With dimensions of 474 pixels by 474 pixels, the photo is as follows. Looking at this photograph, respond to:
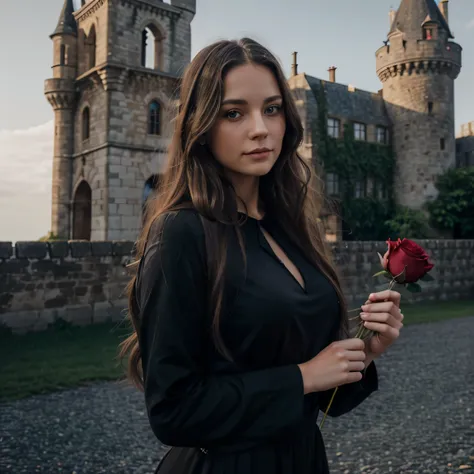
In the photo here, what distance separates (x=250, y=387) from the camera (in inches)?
53.4

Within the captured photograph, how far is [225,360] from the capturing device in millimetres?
1427

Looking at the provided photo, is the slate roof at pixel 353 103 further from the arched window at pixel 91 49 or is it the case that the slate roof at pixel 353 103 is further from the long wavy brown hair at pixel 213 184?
the long wavy brown hair at pixel 213 184

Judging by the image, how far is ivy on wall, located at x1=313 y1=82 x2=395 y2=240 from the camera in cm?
2650

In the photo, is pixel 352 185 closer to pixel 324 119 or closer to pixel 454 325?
pixel 324 119

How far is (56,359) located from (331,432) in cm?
474

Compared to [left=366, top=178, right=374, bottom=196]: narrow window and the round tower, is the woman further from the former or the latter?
[left=366, top=178, right=374, bottom=196]: narrow window

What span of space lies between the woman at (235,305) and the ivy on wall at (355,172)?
81.3 ft

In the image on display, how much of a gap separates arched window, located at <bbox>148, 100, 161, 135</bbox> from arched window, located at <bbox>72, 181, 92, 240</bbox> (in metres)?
4.40

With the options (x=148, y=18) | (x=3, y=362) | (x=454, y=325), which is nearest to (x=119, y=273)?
(x=3, y=362)

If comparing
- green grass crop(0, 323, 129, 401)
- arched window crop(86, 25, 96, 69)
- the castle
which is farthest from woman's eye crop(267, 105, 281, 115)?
arched window crop(86, 25, 96, 69)

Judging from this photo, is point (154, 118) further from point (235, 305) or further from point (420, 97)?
point (235, 305)

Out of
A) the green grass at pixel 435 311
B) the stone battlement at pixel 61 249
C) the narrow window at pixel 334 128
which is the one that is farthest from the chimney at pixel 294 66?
the stone battlement at pixel 61 249

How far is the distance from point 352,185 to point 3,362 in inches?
874

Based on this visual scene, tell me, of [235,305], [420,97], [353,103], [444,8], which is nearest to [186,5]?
[353,103]
